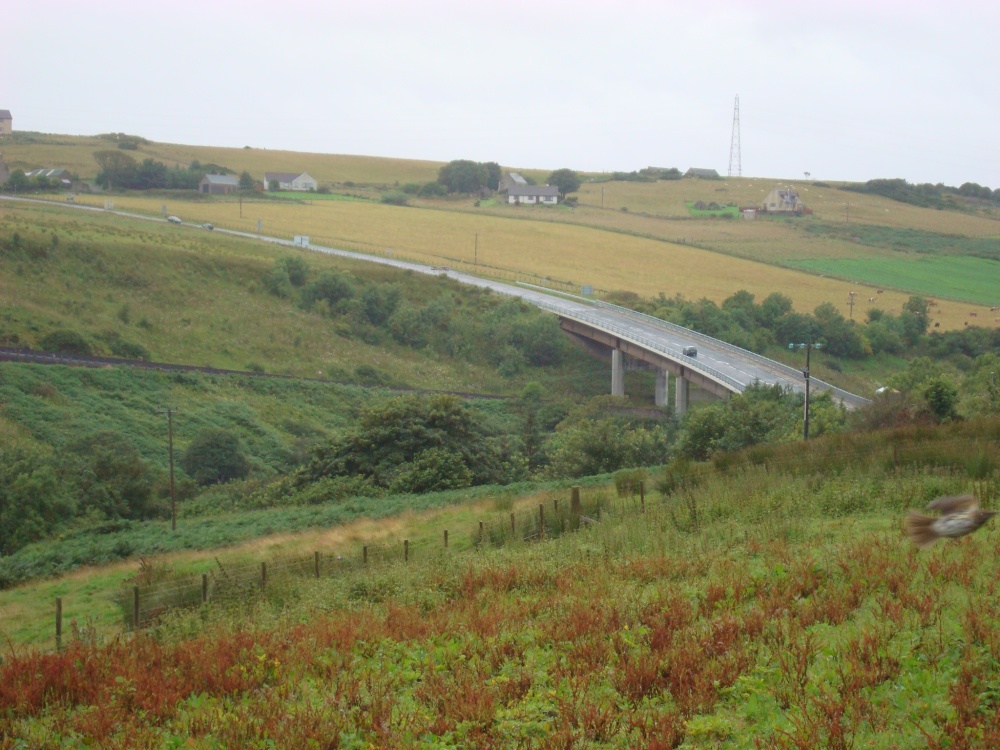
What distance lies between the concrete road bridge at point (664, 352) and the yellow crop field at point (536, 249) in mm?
9580

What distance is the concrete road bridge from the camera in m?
53.1

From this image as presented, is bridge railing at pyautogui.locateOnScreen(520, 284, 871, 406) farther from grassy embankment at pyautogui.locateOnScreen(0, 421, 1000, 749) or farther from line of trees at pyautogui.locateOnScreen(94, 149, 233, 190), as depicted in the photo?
line of trees at pyautogui.locateOnScreen(94, 149, 233, 190)

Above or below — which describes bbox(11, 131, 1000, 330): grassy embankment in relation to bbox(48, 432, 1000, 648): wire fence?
above

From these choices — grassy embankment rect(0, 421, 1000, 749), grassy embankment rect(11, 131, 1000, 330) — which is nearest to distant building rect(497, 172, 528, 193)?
grassy embankment rect(11, 131, 1000, 330)

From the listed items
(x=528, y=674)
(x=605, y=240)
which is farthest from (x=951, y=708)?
(x=605, y=240)

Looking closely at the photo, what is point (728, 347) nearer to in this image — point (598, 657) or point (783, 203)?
point (598, 657)

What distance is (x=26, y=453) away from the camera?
36.2 m

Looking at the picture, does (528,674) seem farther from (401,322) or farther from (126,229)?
(126,229)

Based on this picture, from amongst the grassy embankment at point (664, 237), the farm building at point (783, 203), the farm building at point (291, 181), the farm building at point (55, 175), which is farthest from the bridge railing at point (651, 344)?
the farm building at point (291, 181)

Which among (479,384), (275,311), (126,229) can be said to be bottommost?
(479,384)

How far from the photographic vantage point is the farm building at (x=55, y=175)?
11699cm

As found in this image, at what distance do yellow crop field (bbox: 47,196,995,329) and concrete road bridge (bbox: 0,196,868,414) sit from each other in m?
9.58

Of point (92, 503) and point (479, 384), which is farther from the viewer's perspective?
point (479, 384)

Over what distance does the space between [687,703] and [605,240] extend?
102 meters
